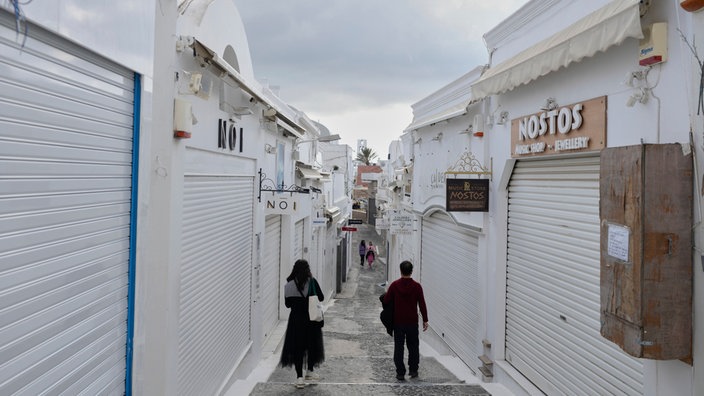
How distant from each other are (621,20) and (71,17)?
417 cm

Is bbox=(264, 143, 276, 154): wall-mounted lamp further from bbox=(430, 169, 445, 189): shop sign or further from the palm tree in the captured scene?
the palm tree

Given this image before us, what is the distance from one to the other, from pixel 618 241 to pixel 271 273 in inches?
348

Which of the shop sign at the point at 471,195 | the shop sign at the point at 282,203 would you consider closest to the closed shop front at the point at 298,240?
the shop sign at the point at 282,203

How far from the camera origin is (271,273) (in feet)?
39.0

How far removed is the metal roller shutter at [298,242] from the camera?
14.1 metres

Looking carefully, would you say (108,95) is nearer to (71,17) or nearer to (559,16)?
(71,17)

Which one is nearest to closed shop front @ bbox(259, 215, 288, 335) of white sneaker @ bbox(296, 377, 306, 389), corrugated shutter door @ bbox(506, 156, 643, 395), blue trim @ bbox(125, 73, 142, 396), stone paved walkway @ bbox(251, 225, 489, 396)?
stone paved walkway @ bbox(251, 225, 489, 396)

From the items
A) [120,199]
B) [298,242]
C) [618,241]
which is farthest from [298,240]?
[618,241]

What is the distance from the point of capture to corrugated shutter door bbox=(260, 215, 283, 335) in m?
11.1

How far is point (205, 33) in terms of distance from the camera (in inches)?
257

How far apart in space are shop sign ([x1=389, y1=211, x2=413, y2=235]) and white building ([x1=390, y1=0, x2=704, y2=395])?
2.28m

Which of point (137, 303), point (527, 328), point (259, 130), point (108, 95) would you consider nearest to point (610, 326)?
point (527, 328)

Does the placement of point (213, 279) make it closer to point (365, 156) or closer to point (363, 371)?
point (363, 371)

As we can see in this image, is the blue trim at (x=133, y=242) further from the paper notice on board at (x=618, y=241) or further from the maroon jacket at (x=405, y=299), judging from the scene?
the maroon jacket at (x=405, y=299)
